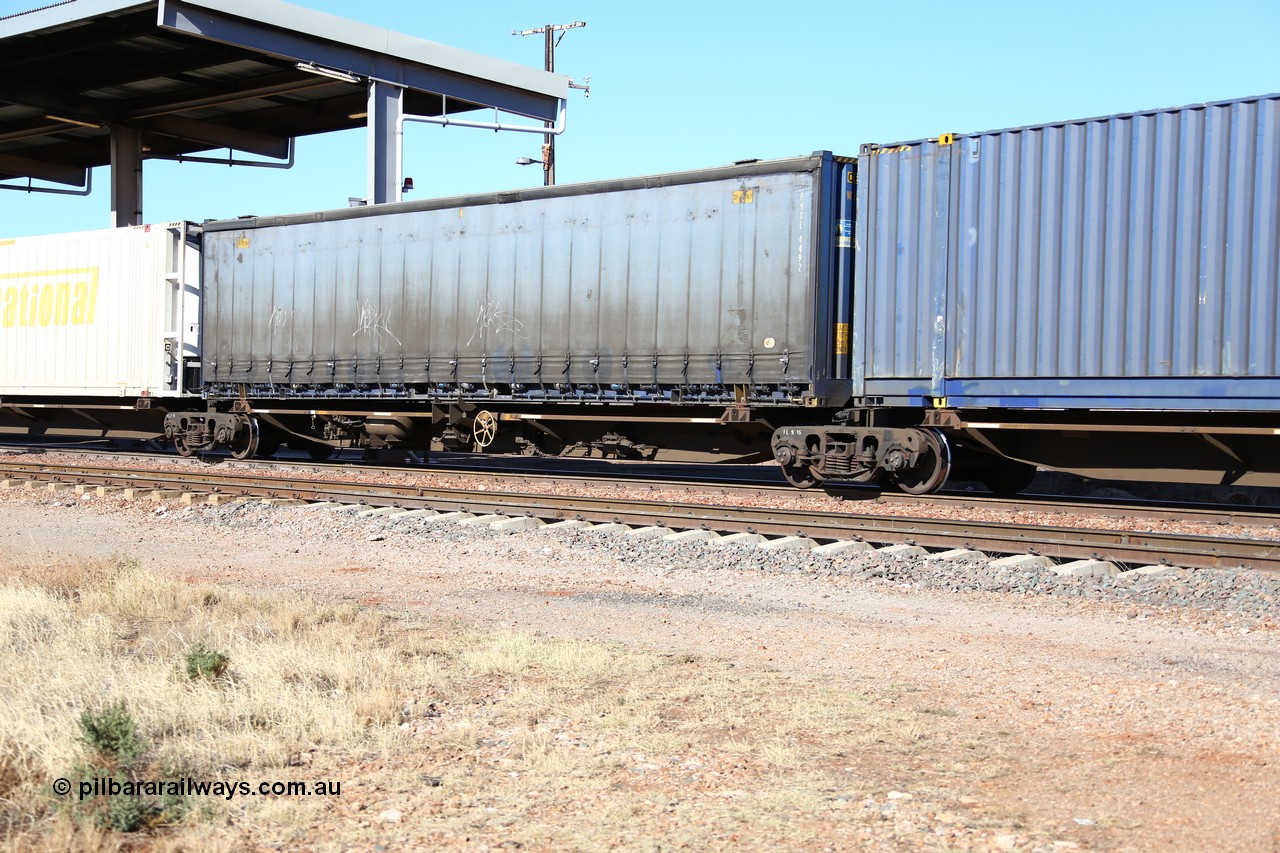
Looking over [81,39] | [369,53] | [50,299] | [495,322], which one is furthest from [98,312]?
[369,53]

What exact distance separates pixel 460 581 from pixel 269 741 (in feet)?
14.1

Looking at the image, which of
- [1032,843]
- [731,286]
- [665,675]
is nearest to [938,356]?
[731,286]

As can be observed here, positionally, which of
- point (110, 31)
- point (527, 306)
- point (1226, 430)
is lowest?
point (1226, 430)

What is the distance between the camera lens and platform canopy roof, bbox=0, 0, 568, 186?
81.0 feet

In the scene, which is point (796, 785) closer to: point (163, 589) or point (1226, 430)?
point (163, 589)

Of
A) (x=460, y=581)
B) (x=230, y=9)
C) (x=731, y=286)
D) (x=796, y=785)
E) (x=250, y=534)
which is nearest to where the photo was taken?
(x=796, y=785)

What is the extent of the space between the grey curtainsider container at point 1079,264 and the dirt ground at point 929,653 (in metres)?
3.74

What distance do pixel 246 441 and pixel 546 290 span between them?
6.56m

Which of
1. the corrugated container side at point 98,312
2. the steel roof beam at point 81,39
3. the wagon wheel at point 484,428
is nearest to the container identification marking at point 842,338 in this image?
the wagon wheel at point 484,428

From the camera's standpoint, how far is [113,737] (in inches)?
185

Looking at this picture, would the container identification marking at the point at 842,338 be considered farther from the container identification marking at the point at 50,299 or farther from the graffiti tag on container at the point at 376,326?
the container identification marking at the point at 50,299

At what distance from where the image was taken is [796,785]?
177 inches

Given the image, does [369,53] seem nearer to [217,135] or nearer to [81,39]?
[81,39]

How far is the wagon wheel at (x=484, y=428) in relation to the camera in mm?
15688
